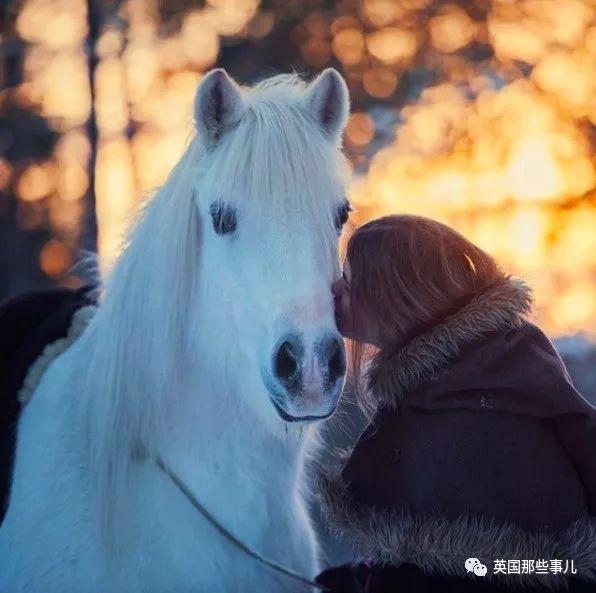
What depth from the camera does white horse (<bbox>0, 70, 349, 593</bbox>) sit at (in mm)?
2703

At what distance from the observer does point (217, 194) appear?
2705mm

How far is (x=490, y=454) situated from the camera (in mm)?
2525

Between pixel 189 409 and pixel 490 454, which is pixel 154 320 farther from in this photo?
pixel 490 454

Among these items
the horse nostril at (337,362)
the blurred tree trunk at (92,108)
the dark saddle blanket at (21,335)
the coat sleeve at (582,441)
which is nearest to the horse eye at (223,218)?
the horse nostril at (337,362)

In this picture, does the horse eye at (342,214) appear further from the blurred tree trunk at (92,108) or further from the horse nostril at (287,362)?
the blurred tree trunk at (92,108)

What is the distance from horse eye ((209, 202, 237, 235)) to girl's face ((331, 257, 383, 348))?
0.33 m

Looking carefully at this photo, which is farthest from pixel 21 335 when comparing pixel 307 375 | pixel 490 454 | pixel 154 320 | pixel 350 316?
pixel 490 454

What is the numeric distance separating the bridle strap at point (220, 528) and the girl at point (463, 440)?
0.62 feet

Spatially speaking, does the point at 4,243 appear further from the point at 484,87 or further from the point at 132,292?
the point at 132,292

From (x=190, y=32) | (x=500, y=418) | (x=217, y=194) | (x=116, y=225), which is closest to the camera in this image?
(x=500, y=418)

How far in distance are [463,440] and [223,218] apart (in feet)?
2.85

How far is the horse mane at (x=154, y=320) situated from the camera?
2.74 m

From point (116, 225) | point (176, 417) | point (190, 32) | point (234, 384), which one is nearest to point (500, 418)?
point (234, 384)

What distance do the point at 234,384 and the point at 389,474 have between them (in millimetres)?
494
